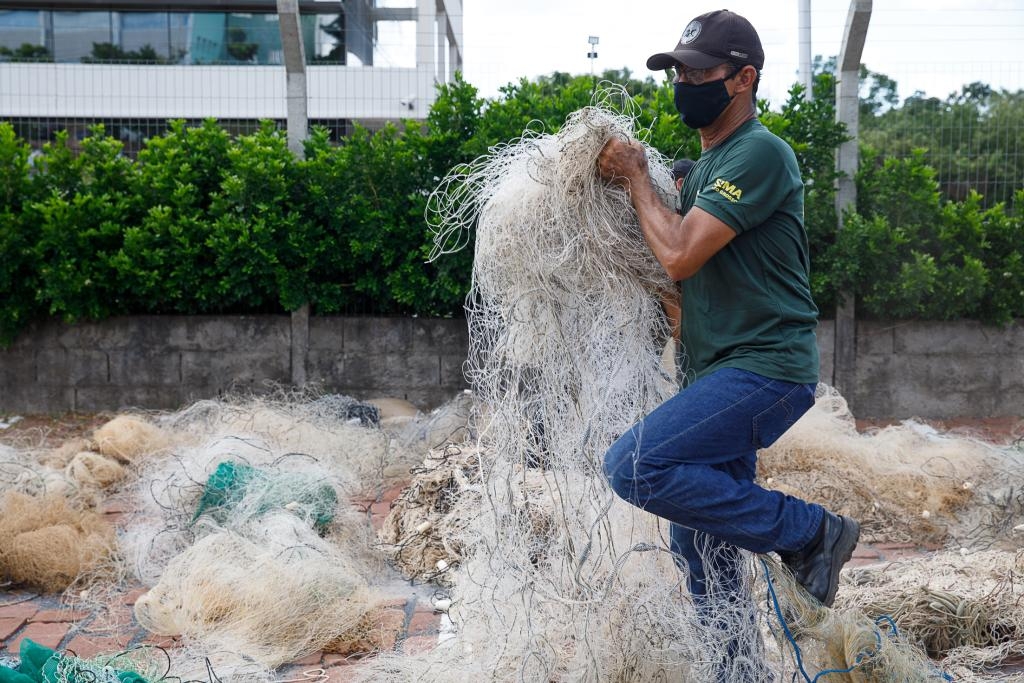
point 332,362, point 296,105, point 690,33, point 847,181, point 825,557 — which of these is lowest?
point 332,362

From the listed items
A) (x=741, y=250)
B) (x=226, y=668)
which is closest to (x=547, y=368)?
(x=741, y=250)

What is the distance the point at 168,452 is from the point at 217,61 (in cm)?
1375

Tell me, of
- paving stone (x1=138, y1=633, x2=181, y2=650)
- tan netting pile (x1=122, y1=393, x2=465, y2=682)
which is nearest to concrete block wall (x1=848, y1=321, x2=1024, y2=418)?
tan netting pile (x1=122, y1=393, x2=465, y2=682)

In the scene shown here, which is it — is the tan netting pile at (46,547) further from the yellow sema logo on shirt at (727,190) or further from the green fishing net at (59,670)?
the yellow sema logo on shirt at (727,190)

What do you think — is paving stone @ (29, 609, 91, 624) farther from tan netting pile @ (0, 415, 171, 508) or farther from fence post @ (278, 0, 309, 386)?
fence post @ (278, 0, 309, 386)

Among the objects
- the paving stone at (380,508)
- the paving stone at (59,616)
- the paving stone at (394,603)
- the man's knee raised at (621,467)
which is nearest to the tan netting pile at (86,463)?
the paving stone at (59,616)

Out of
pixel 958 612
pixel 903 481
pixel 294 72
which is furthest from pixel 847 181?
pixel 958 612

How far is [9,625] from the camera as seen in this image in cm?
420

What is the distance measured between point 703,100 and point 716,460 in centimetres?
116

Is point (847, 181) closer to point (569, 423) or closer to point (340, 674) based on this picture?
point (569, 423)

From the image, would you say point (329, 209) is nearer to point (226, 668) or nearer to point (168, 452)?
point (168, 452)

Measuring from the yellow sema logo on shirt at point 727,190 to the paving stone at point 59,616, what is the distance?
3.32 meters

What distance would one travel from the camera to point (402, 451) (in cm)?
695

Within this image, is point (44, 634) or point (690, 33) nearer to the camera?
point (690, 33)
